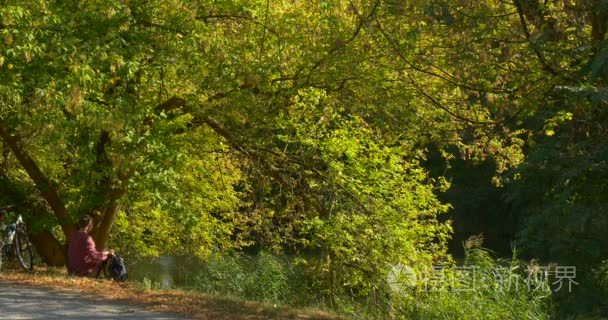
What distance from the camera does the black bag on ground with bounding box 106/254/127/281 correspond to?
1559 cm

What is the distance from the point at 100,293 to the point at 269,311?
8.23 ft

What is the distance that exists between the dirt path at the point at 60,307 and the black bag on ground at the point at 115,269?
2280 millimetres

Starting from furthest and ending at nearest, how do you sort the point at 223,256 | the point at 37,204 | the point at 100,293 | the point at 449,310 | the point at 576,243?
the point at 223,256
the point at 37,204
the point at 449,310
the point at 100,293
the point at 576,243

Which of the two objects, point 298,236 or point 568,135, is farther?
point 298,236

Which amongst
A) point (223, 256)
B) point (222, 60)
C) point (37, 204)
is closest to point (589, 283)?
point (222, 60)

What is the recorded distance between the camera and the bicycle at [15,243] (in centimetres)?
1702

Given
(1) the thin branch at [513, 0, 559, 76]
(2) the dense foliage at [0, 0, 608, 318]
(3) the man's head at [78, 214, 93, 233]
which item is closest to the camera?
(1) the thin branch at [513, 0, 559, 76]

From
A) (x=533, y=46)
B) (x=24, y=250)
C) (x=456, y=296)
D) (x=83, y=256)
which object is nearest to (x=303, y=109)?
(x=456, y=296)

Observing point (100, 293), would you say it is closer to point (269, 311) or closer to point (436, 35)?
point (269, 311)

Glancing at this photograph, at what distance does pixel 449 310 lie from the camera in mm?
14188

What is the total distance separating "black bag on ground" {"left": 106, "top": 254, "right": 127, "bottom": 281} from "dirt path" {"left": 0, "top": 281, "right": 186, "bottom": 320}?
7.48ft

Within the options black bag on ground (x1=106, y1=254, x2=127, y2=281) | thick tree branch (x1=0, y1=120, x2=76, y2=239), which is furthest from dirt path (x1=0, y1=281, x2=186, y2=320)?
thick tree branch (x1=0, y1=120, x2=76, y2=239)

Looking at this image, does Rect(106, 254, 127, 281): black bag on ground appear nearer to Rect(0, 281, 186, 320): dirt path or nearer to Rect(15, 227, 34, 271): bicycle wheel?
Rect(15, 227, 34, 271): bicycle wheel

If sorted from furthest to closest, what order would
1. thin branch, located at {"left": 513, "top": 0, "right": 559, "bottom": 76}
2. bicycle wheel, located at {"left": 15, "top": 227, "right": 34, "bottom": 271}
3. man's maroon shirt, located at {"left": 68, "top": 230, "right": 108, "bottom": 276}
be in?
1. bicycle wheel, located at {"left": 15, "top": 227, "right": 34, "bottom": 271}
2. man's maroon shirt, located at {"left": 68, "top": 230, "right": 108, "bottom": 276}
3. thin branch, located at {"left": 513, "top": 0, "right": 559, "bottom": 76}
